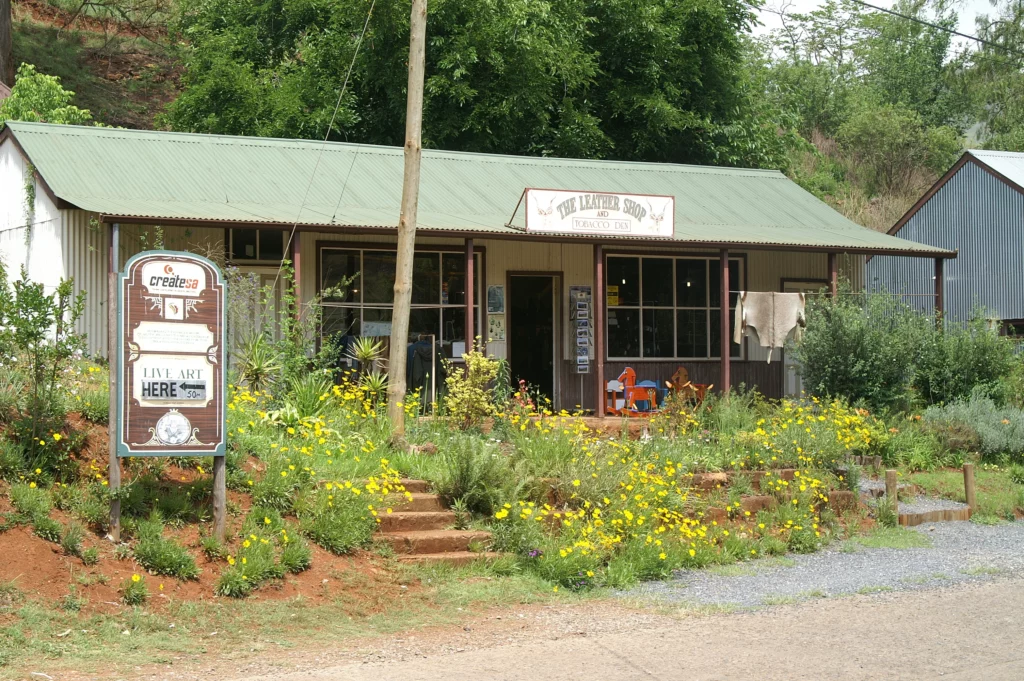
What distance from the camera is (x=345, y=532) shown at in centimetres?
906

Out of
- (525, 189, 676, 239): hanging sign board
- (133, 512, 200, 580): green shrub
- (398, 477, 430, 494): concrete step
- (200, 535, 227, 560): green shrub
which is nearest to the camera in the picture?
(133, 512, 200, 580): green shrub

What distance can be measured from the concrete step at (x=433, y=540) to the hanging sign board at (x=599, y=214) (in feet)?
22.5

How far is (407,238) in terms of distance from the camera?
472 inches

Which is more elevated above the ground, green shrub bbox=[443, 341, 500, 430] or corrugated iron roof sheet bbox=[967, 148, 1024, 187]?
corrugated iron roof sheet bbox=[967, 148, 1024, 187]

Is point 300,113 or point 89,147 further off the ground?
point 300,113

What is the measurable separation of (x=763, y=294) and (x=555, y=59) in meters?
10.6

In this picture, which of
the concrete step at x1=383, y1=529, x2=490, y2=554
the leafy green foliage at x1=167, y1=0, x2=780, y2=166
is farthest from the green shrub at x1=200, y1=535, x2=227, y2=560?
the leafy green foliage at x1=167, y1=0, x2=780, y2=166

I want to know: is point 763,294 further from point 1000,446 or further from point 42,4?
point 42,4

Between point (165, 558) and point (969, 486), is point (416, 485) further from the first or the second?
point (969, 486)

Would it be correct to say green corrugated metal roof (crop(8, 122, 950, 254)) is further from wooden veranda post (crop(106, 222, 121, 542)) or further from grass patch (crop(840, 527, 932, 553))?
grass patch (crop(840, 527, 932, 553))

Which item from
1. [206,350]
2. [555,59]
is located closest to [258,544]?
[206,350]

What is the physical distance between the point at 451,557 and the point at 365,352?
5.87 m

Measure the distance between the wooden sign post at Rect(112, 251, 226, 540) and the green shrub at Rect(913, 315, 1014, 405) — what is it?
1151 centimetres

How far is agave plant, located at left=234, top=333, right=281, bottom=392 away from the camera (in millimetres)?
12805
